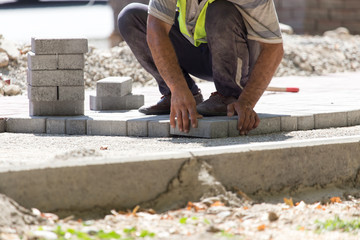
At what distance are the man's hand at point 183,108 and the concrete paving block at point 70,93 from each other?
1.12m

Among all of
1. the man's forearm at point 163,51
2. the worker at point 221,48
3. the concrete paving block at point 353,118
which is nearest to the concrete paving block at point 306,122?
the concrete paving block at point 353,118

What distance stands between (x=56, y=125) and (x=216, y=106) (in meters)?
1.24

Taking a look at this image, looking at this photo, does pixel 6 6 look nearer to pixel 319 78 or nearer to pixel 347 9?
pixel 347 9

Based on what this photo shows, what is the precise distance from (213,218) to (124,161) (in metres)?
0.56

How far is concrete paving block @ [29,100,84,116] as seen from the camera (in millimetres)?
5367

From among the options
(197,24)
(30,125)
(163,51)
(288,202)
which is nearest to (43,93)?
(30,125)

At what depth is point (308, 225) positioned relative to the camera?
10.8 feet

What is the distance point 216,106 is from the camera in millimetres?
4992

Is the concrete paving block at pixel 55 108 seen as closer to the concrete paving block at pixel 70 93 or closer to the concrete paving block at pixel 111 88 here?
the concrete paving block at pixel 70 93

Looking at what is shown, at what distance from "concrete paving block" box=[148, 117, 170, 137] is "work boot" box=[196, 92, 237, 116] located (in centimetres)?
29

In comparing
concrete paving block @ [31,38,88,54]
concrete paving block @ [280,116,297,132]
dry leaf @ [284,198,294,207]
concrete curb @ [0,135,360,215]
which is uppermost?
concrete paving block @ [31,38,88,54]

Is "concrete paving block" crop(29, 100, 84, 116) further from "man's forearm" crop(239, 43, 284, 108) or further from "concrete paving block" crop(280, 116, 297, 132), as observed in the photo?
"concrete paving block" crop(280, 116, 297, 132)

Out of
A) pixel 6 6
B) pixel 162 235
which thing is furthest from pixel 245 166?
pixel 6 6

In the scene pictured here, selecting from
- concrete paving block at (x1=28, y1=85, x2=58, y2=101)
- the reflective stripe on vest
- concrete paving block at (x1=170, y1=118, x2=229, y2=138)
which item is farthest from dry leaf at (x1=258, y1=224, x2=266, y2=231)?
concrete paving block at (x1=28, y1=85, x2=58, y2=101)
